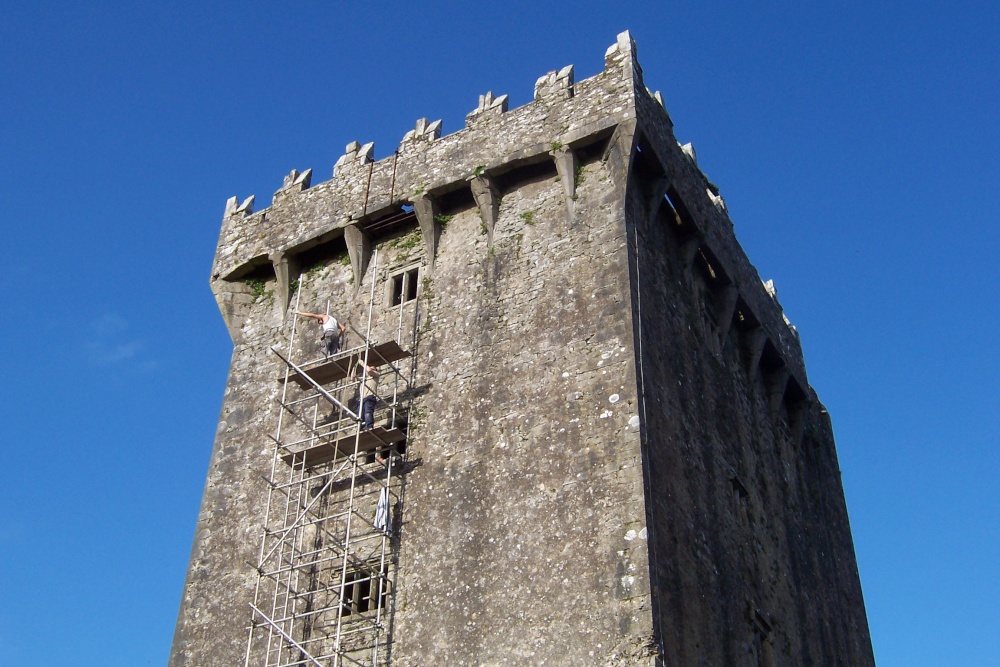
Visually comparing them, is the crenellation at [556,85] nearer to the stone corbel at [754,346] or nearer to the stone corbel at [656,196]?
the stone corbel at [656,196]

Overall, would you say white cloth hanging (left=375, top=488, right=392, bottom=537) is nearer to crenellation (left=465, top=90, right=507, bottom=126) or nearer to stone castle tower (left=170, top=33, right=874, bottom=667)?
stone castle tower (left=170, top=33, right=874, bottom=667)

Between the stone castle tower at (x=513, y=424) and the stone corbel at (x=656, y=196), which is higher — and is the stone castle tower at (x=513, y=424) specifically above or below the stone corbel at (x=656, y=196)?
below

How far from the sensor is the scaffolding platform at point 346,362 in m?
17.5

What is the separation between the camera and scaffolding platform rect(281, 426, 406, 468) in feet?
54.7

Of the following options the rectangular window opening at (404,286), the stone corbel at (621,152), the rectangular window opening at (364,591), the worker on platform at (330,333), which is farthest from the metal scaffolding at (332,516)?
the stone corbel at (621,152)

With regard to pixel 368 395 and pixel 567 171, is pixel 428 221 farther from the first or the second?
pixel 368 395

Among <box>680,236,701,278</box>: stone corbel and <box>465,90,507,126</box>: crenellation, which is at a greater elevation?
<box>465,90,507,126</box>: crenellation

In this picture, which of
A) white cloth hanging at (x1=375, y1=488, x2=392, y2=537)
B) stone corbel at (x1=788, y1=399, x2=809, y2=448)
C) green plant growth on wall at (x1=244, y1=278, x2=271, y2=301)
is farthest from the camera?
stone corbel at (x1=788, y1=399, x2=809, y2=448)

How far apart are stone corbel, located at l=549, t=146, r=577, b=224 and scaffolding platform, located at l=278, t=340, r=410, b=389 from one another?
321 centimetres

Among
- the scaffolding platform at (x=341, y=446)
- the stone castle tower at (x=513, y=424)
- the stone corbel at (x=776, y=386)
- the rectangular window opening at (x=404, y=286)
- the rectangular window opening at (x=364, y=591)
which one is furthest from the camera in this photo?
the stone corbel at (x=776, y=386)

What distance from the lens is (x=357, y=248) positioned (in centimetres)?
1958

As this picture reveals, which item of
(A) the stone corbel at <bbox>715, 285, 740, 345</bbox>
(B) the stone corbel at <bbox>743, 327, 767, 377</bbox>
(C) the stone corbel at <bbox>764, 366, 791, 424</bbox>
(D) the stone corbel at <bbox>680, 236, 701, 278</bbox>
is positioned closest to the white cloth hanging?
(D) the stone corbel at <bbox>680, 236, 701, 278</bbox>

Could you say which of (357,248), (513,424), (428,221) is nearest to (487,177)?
(428,221)

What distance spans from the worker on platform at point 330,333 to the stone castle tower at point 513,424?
0.22 meters
